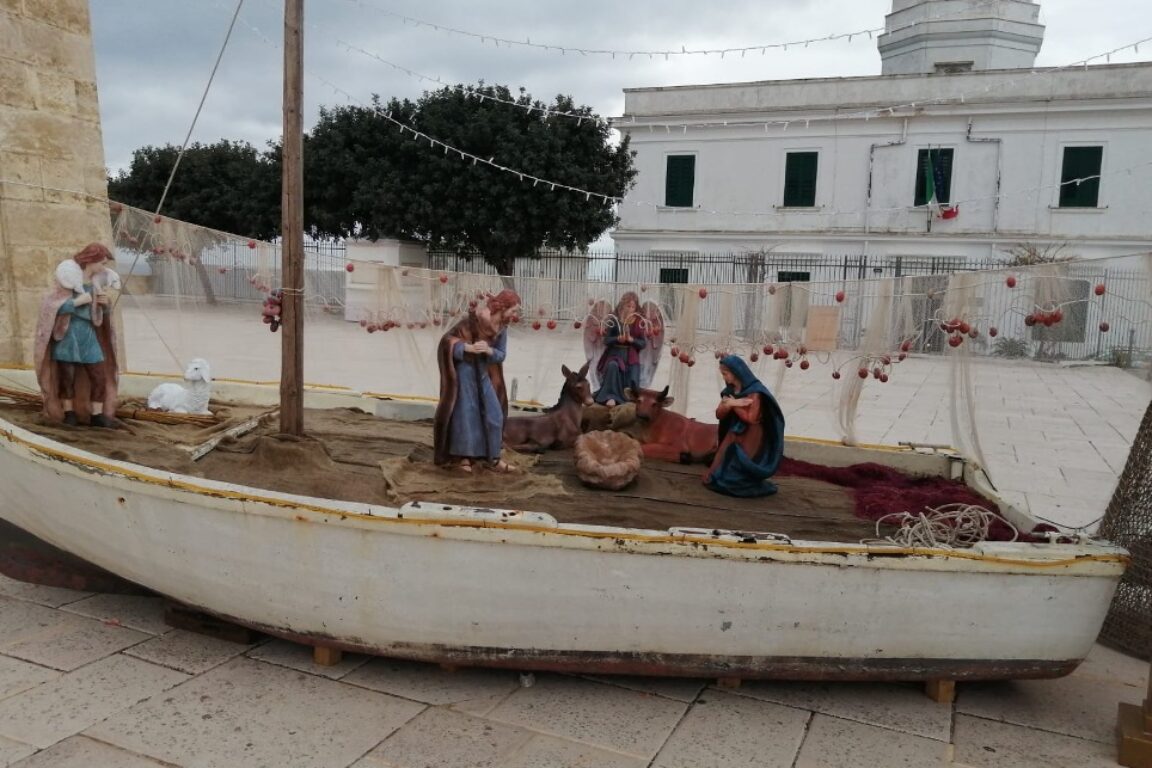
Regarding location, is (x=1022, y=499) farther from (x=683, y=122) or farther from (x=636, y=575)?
(x=683, y=122)

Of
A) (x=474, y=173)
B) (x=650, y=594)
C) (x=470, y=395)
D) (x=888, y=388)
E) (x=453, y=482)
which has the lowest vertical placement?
(x=888, y=388)

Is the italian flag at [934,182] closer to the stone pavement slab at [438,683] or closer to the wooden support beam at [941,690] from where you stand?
the wooden support beam at [941,690]

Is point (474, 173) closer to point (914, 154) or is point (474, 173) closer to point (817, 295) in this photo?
point (914, 154)

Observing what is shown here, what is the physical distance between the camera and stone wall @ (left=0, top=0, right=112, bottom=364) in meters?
6.89

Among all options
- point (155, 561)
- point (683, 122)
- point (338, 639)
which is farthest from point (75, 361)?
point (683, 122)

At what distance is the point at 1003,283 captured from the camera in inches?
189

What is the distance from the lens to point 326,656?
378 centimetres

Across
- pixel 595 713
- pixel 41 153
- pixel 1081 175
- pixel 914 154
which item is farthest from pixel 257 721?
pixel 1081 175

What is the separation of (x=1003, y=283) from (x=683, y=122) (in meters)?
18.3

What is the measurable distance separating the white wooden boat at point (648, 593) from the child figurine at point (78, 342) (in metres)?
1.84

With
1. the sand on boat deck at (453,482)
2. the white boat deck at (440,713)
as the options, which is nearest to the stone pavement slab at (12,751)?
the white boat deck at (440,713)

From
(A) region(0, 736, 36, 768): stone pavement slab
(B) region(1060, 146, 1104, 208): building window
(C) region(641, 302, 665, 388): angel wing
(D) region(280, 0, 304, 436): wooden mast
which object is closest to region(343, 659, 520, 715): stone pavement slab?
→ (A) region(0, 736, 36, 768): stone pavement slab

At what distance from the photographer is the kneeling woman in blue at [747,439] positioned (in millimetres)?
4430

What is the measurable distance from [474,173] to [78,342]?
14.8 metres
